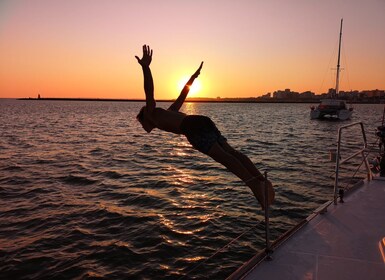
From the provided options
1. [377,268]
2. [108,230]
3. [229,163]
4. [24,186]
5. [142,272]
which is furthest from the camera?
[24,186]

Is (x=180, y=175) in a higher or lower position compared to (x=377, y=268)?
lower

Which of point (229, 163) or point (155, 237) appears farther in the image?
point (155, 237)

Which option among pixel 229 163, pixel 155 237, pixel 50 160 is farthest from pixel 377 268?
pixel 50 160

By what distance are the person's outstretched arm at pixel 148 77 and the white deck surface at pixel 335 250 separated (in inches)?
100

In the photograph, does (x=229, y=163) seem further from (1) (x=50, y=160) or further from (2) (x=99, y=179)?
(1) (x=50, y=160)

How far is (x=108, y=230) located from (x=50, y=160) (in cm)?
1303

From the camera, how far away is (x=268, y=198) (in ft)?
13.4

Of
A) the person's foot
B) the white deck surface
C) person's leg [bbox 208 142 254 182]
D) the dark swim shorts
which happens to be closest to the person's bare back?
the dark swim shorts

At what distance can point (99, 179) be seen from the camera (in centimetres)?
1575

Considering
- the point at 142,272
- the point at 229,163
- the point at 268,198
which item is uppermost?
the point at 229,163

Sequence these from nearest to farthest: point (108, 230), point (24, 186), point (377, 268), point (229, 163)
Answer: point (229, 163) → point (377, 268) → point (108, 230) → point (24, 186)

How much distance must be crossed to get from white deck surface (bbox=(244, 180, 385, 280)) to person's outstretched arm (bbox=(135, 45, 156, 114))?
2.54 m

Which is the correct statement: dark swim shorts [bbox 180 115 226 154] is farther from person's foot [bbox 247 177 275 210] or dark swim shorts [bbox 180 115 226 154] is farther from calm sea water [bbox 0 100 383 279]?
calm sea water [bbox 0 100 383 279]

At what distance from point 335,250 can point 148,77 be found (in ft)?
12.1
